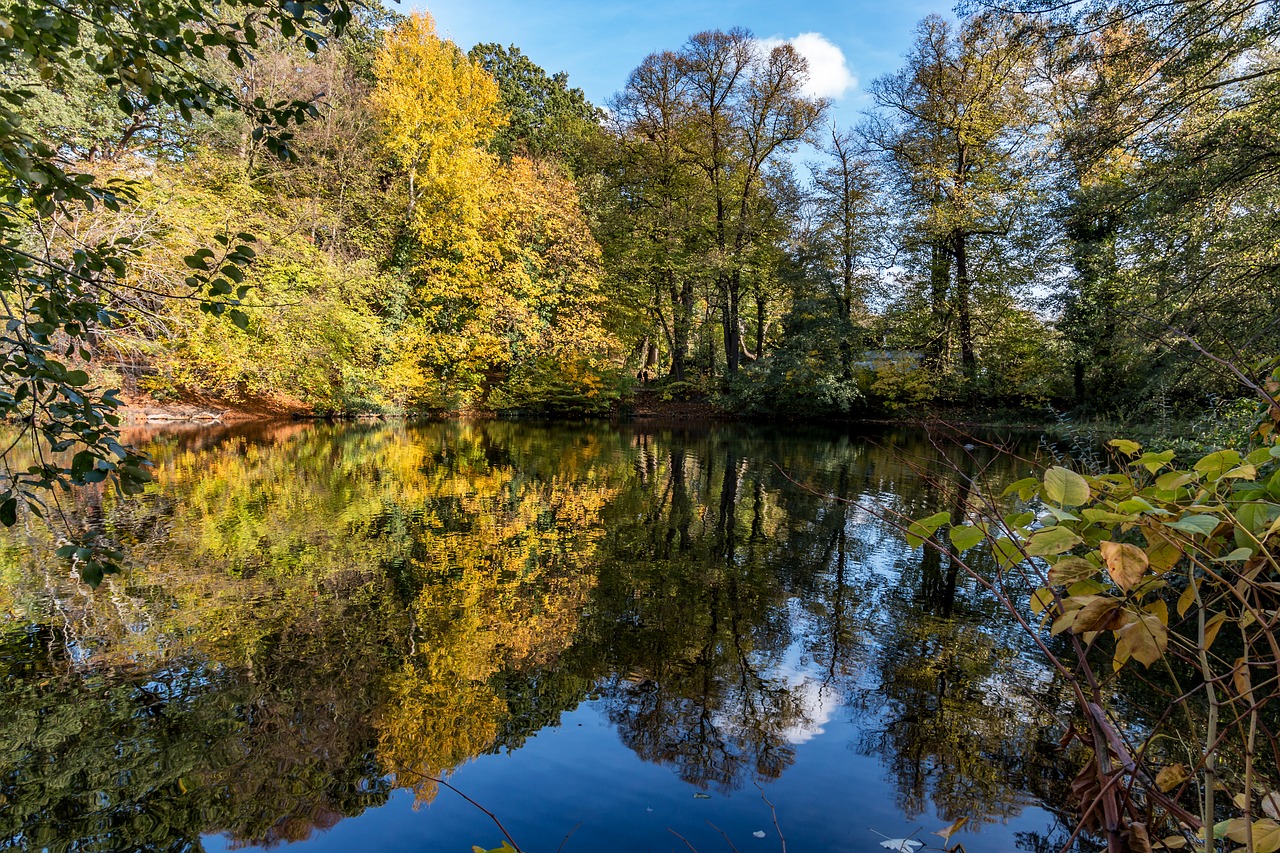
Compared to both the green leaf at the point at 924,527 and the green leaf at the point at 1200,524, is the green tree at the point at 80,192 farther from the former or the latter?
the green leaf at the point at 1200,524

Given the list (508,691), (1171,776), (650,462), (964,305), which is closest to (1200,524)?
(1171,776)

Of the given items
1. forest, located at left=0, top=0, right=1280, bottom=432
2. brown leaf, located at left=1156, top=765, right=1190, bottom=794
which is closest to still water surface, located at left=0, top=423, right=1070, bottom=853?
brown leaf, located at left=1156, top=765, right=1190, bottom=794

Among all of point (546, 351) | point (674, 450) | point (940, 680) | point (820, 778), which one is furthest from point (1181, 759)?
point (546, 351)

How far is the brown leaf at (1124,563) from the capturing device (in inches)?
38.4

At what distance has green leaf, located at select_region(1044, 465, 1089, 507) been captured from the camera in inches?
42.4

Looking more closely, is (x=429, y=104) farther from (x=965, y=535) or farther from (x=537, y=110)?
(x=965, y=535)

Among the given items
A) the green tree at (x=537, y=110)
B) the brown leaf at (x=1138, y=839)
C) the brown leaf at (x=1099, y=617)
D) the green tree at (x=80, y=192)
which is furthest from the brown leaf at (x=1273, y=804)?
the green tree at (x=537, y=110)

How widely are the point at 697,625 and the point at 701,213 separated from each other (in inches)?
889

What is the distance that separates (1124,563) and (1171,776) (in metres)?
0.62

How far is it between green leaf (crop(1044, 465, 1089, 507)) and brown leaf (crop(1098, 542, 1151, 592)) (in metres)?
0.09

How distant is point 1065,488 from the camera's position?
1103 mm

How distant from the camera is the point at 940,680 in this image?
4312mm

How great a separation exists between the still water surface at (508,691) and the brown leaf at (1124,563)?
2.02 feet

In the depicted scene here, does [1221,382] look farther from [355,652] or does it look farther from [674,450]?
[674,450]
